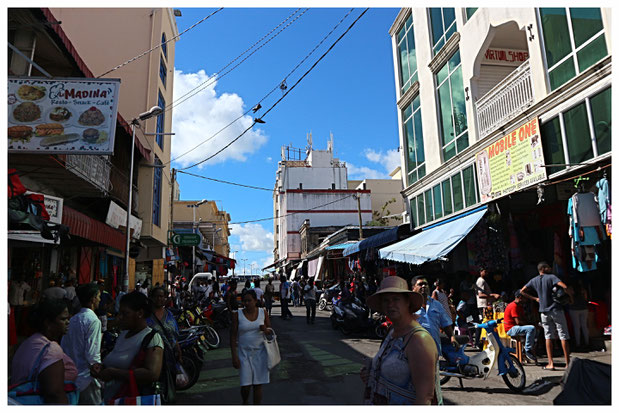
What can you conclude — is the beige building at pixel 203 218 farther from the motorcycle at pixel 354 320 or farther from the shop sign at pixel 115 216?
the motorcycle at pixel 354 320

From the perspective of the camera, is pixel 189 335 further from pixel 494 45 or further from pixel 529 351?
pixel 494 45

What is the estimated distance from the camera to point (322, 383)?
6438 mm

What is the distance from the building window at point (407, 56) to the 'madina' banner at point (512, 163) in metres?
5.92

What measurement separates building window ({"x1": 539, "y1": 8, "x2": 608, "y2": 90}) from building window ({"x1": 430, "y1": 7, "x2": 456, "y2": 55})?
409cm

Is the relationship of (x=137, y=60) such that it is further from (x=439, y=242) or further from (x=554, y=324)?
(x=554, y=324)

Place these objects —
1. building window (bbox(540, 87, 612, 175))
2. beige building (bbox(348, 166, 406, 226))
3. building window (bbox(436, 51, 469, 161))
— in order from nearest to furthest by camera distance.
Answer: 1. building window (bbox(540, 87, 612, 175))
2. building window (bbox(436, 51, 469, 161))
3. beige building (bbox(348, 166, 406, 226))

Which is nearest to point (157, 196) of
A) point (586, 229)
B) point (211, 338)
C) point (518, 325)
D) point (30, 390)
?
point (211, 338)

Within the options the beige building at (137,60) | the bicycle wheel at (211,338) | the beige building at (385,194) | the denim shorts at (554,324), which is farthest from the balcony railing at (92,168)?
the beige building at (385,194)

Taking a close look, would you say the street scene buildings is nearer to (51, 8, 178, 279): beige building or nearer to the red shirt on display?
the red shirt on display

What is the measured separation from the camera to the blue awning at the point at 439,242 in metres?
9.52

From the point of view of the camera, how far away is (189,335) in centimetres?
721

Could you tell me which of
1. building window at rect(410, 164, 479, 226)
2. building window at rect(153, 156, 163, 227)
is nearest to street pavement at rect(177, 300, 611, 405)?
building window at rect(410, 164, 479, 226)

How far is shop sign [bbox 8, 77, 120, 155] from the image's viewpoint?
6.67 m

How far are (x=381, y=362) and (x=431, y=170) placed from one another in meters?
11.9
